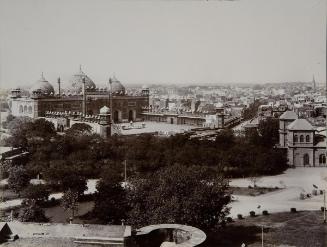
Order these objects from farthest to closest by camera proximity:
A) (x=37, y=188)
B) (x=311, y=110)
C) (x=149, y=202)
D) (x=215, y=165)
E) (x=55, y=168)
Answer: (x=311, y=110) → (x=215, y=165) → (x=55, y=168) → (x=37, y=188) → (x=149, y=202)

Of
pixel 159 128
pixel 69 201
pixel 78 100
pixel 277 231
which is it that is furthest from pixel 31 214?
pixel 78 100

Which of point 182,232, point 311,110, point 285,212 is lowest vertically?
point 285,212

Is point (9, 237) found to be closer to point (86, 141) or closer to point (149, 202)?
point (149, 202)

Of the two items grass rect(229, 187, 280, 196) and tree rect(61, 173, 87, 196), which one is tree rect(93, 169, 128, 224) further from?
grass rect(229, 187, 280, 196)

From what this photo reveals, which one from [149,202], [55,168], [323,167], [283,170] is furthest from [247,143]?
[149,202]

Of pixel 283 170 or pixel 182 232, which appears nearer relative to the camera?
pixel 182 232
